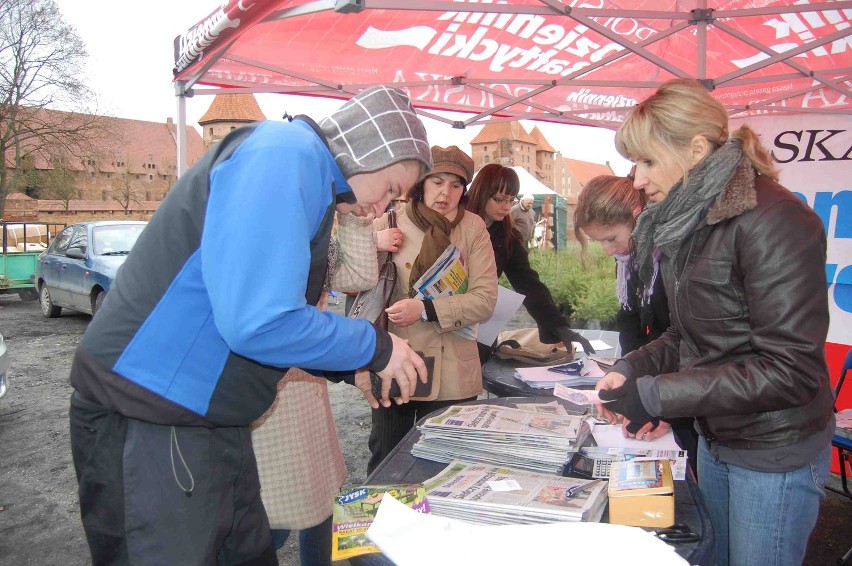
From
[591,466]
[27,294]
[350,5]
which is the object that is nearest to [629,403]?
[591,466]

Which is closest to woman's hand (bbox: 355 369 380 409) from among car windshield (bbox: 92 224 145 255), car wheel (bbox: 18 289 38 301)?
car windshield (bbox: 92 224 145 255)

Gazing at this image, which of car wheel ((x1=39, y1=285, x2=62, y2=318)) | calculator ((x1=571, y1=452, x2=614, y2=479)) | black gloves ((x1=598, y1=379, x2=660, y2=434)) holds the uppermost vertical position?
→ black gloves ((x1=598, y1=379, x2=660, y2=434))

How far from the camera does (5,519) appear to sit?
3.82m

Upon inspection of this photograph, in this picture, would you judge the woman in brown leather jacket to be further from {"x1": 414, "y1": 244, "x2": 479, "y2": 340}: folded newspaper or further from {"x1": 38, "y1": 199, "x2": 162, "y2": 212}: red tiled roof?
{"x1": 38, "y1": 199, "x2": 162, "y2": 212}: red tiled roof

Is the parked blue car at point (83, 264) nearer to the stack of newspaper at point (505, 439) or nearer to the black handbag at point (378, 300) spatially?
the black handbag at point (378, 300)

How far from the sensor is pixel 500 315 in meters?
3.27

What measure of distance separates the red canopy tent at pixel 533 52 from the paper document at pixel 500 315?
4.73 ft

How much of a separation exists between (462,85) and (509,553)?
15.0 feet

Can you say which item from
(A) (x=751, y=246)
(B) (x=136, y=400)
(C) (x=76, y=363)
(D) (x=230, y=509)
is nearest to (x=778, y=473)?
(A) (x=751, y=246)

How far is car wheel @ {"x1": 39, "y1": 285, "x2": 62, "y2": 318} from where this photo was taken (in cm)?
1205

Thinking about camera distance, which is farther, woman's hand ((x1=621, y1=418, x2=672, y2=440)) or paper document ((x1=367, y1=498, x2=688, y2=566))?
woman's hand ((x1=621, y1=418, x2=672, y2=440))

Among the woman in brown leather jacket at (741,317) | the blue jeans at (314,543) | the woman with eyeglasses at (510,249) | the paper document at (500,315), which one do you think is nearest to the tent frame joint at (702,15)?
the woman with eyeglasses at (510,249)

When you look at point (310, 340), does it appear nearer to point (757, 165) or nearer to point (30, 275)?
point (757, 165)

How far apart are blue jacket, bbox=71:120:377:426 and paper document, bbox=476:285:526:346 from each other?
78.6 inches
